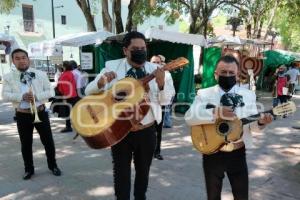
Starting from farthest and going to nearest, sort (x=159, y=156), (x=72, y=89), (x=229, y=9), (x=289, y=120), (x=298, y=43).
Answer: (x=298, y=43), (x=229, y=9), (x=289, y=120), (x=72, y=89), (x=159, y=156)

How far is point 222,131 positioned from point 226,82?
417 millimetres

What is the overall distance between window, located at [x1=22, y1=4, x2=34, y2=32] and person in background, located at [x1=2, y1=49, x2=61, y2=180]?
2936cm

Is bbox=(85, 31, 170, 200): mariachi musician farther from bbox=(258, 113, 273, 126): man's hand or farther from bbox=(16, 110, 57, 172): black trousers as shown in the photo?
bbox=(16, 110, 57, 172): black trousers

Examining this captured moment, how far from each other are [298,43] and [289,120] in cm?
4843

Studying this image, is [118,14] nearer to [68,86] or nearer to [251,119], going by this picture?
[68,86]

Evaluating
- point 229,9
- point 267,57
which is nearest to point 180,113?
point 267,57

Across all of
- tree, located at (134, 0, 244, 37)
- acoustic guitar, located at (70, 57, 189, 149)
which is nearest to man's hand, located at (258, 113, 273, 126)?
acoustic guitar, located at (70, 57, 189, 149)

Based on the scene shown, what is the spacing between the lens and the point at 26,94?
16.7ft

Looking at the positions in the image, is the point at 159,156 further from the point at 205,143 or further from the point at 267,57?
the point at 267,57

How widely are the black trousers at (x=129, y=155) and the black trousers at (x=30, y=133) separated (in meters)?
2.11

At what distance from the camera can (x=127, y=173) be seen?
140 inches

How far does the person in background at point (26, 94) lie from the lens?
516 centimetres

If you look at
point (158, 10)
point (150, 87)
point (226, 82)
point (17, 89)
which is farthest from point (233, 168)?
point (158, 10)

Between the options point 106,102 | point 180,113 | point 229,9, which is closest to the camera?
point 106,102
